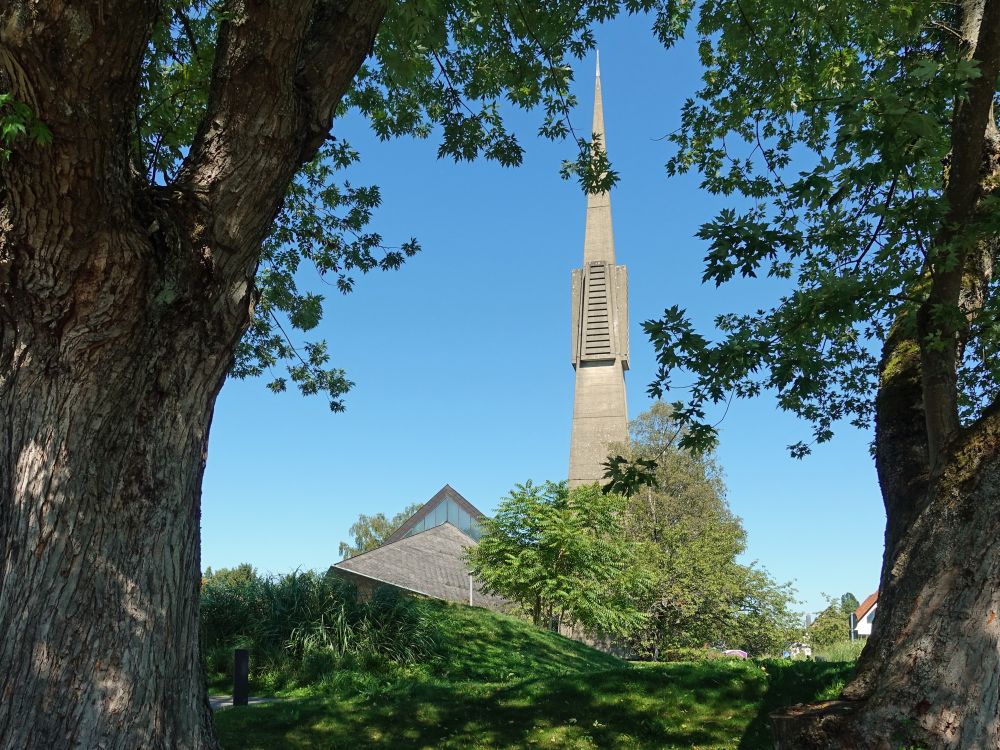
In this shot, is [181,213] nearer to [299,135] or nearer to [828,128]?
[299,135]

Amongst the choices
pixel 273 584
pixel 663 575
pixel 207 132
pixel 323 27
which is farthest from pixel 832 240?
pixel 663 575

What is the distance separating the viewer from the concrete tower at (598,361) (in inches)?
1551

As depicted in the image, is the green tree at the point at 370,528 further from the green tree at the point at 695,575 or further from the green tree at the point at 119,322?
the green tree at the point at 119,322

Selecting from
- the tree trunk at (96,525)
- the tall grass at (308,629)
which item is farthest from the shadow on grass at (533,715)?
the tree trunk at (96,525)

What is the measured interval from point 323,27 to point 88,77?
1.82m

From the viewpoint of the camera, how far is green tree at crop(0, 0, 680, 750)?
4152 millimetres

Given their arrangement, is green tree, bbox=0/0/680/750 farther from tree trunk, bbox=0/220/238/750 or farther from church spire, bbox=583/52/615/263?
church spire, bbox=583/52/615/263

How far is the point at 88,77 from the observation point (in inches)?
159

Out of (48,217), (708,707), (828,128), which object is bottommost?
(708,707)

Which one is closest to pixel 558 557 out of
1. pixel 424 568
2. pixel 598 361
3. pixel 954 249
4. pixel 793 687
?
pixel 424 568

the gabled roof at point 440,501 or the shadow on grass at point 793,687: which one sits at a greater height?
the gabled roof at point 440,501

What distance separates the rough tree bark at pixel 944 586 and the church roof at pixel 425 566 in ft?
72.9

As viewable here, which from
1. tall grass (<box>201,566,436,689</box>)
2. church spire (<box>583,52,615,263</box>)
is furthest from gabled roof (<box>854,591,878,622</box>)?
tall grass (<box>201,566,436,689</box>)

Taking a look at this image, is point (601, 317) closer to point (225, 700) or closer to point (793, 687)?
point (225, 700)
